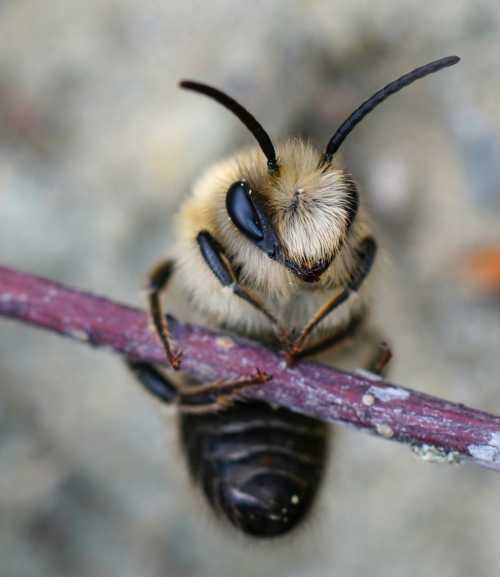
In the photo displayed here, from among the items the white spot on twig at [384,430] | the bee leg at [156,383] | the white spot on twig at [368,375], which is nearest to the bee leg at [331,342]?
the white spot on twig at [368,375]

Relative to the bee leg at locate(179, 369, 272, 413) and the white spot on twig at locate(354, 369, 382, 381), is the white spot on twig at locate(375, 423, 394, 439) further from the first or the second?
the bee leg at locate(179, 369, 272, 413)

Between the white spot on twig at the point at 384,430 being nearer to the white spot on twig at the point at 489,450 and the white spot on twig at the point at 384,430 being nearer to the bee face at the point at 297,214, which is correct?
the white spot on twig at the point at 489,450

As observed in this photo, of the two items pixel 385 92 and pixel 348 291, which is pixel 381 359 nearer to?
pixel 348 291

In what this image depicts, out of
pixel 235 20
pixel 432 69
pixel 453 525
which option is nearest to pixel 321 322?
pixel 432 69

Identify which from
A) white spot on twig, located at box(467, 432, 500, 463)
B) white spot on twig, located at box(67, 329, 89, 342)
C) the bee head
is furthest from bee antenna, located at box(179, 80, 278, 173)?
white spot on twig, located at box(467, 432, 500, 463)

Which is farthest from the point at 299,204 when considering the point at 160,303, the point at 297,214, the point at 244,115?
the point at 160,303
